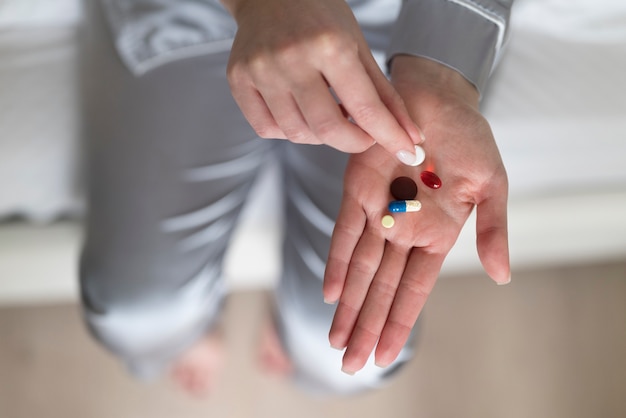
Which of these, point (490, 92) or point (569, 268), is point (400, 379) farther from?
point (490, 92)

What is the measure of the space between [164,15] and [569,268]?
41.8 inches

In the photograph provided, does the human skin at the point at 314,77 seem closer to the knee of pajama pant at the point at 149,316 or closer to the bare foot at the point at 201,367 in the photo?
the knee of pajama pant at the point at 149,316

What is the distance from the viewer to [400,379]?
48.8 inches

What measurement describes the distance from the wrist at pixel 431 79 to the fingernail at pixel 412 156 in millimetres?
78

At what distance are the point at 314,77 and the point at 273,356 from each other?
79 cm

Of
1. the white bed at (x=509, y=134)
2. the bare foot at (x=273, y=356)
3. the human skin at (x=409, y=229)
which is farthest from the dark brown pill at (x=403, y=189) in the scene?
the bare foot at (x=273, y=356)

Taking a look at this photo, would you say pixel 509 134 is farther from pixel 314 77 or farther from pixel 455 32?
pixel 314 77

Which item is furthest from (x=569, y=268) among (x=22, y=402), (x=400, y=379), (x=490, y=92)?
(x=22, y=402)

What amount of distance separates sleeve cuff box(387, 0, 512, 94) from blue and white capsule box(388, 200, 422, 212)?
185mm

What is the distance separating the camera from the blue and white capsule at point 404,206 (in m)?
0.63

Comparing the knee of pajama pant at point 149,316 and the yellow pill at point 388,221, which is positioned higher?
the yellow pill at point 388,221

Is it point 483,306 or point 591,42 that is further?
point 483,306

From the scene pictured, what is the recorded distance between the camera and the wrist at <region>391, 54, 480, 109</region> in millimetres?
685

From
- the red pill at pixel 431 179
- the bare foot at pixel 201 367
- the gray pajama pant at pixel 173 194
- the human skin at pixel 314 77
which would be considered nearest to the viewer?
the human skin at pixel 314 77
